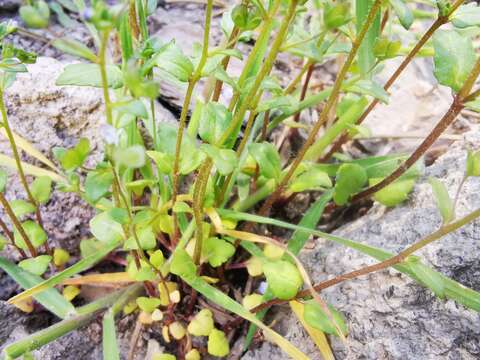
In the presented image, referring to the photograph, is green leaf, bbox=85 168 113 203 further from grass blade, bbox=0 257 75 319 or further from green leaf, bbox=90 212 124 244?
grass blade, bbox=0 257 75 319

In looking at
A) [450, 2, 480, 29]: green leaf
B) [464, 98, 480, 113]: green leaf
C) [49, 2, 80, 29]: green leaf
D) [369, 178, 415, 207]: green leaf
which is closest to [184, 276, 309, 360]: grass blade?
[369, 178, 415, 207]: green leaf

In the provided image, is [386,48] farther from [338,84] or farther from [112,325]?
[112,325]

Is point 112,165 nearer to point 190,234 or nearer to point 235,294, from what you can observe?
point 190,234

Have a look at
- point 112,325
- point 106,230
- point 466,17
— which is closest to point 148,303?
point 112,325

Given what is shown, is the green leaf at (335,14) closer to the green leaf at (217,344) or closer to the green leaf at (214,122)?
the green leaf at (214,122)

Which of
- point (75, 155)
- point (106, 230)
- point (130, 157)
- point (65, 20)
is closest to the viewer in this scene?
point (130, 157)

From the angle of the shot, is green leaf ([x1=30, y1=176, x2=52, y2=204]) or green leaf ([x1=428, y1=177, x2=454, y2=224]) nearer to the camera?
green leaf ([x1=428, y1=177, x2=454, y2=224])
